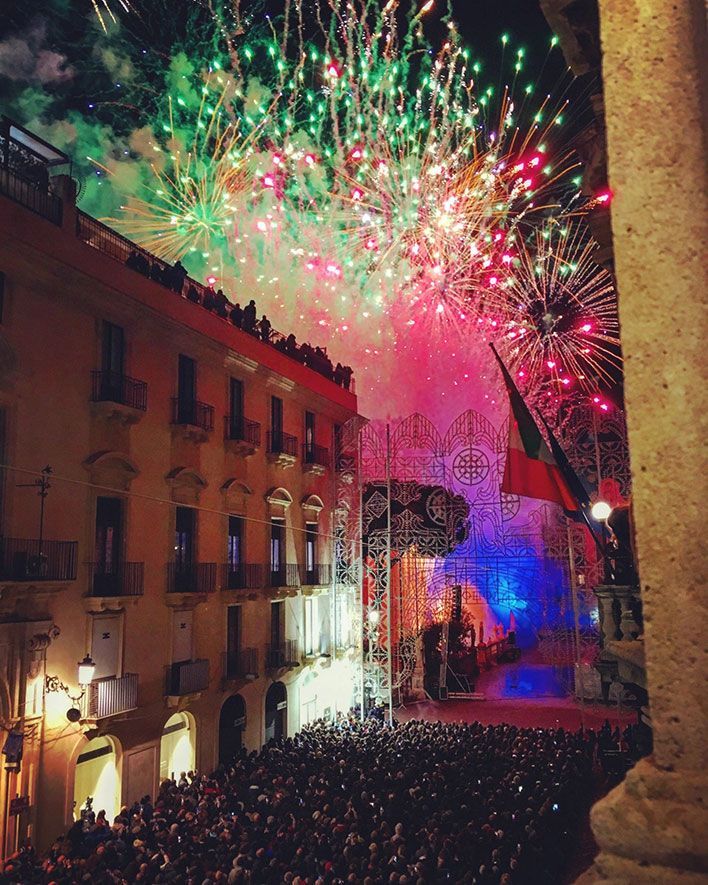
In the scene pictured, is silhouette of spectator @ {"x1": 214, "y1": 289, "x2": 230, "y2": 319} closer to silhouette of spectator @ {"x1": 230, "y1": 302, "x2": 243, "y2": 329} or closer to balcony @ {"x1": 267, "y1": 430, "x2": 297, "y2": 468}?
silhouette of spectator @ {"x1": 230, "y1": 302, "x2": 243, "y2": 329}

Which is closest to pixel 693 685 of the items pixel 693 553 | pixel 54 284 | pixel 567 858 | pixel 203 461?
pixel 693 553

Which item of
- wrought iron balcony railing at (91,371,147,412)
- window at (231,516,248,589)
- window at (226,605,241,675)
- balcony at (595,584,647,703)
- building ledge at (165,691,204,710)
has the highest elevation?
wrought iron balcony railing at (91,371,147,412)

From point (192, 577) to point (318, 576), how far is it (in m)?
7.53

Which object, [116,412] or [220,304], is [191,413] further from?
[220,304]

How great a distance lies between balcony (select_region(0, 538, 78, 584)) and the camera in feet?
43.5

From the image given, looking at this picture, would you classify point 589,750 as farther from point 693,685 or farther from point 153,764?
point 693,685

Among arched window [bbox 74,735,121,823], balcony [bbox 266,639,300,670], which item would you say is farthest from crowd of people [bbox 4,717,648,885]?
balcony [bbox 266,639,300,670]

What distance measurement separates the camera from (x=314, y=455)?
2598 cm

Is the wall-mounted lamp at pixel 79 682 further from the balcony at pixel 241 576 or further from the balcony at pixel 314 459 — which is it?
the balcony at pixel 314 459

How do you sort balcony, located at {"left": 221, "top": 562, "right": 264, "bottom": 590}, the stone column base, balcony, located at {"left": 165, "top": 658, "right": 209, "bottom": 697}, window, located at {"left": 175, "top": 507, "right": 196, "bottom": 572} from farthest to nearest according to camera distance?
balcony, located at {"left": 221, "top": 562, "right": 264, "bottom": 590}, window, located at {"left": 175, "top": 507, "right": 196, "bottom": 572}, balcony, located at {"left": 165, "top": 658, "right": 209, "bottom": 697}, the stone column base

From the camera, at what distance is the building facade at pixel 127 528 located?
1380cm

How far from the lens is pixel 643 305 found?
272 cm

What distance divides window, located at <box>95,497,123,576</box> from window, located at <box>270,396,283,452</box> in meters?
7.55

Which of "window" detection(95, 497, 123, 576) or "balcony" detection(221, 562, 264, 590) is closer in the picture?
"window" detection(95, 497, 123, 576)
